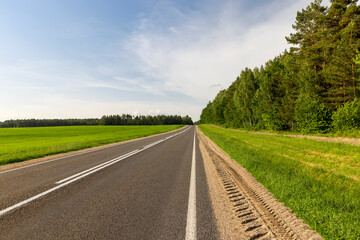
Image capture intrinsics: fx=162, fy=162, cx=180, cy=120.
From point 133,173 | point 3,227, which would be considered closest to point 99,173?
point 133,173

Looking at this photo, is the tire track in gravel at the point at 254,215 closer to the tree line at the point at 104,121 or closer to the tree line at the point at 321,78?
the tree line at the point at 321,78

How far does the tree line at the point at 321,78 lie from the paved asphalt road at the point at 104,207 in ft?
66.8

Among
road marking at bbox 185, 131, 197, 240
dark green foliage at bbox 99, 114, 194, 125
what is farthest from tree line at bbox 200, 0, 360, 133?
dark green foliage at bbox 99, 114, 194, 125

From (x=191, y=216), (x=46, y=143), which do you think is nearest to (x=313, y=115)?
(x=191, y=216)

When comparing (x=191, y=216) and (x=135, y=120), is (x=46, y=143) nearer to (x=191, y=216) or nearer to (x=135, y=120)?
(x=191, y=216)

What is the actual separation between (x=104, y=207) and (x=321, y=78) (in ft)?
89.6

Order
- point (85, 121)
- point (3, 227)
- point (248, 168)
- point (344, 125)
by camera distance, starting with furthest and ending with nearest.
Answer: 1. point (85, 121)
2. point (344, 125)
3. point (248, 168)
4. point (3, 227)

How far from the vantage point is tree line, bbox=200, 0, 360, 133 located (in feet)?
55.0

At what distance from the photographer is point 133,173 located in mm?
6391

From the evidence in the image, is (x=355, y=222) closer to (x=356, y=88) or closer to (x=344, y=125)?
(x=344, y=125)

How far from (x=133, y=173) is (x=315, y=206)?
18.2 feet

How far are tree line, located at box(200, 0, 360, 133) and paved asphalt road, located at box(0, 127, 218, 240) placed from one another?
66.8 feet

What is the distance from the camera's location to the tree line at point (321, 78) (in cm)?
1677

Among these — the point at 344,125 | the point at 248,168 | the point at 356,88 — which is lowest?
the point at 248,168
